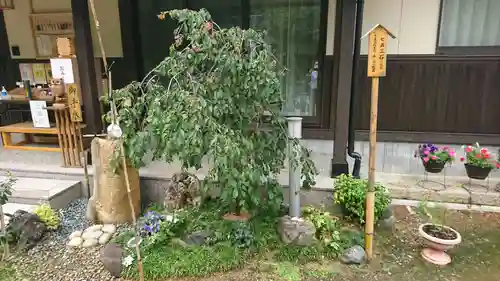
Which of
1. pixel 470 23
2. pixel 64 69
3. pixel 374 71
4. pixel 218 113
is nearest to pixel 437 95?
pixel 470 23

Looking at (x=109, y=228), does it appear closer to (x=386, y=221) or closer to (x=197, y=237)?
(x=197, y=237)

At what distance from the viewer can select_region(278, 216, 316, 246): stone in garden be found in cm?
323

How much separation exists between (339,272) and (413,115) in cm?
329

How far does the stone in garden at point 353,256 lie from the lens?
3055 mm

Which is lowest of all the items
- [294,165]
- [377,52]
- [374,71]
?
[294,165]

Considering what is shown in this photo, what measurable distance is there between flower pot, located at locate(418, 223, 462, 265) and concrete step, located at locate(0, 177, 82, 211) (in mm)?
3896

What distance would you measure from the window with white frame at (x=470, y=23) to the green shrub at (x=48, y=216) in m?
5.52

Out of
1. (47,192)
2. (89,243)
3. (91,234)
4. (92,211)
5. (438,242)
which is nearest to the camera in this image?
(438,242)

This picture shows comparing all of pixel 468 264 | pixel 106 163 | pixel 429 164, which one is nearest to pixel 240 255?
pixel 106 163

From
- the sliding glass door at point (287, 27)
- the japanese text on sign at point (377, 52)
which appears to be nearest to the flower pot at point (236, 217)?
the japanese text on sign at point (377, 52)

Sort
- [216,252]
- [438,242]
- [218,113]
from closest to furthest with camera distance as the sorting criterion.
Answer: [218,113], [438,242], [216,252]

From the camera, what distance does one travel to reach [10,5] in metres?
5.37

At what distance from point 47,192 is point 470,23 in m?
6.09

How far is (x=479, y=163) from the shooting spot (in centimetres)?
394
